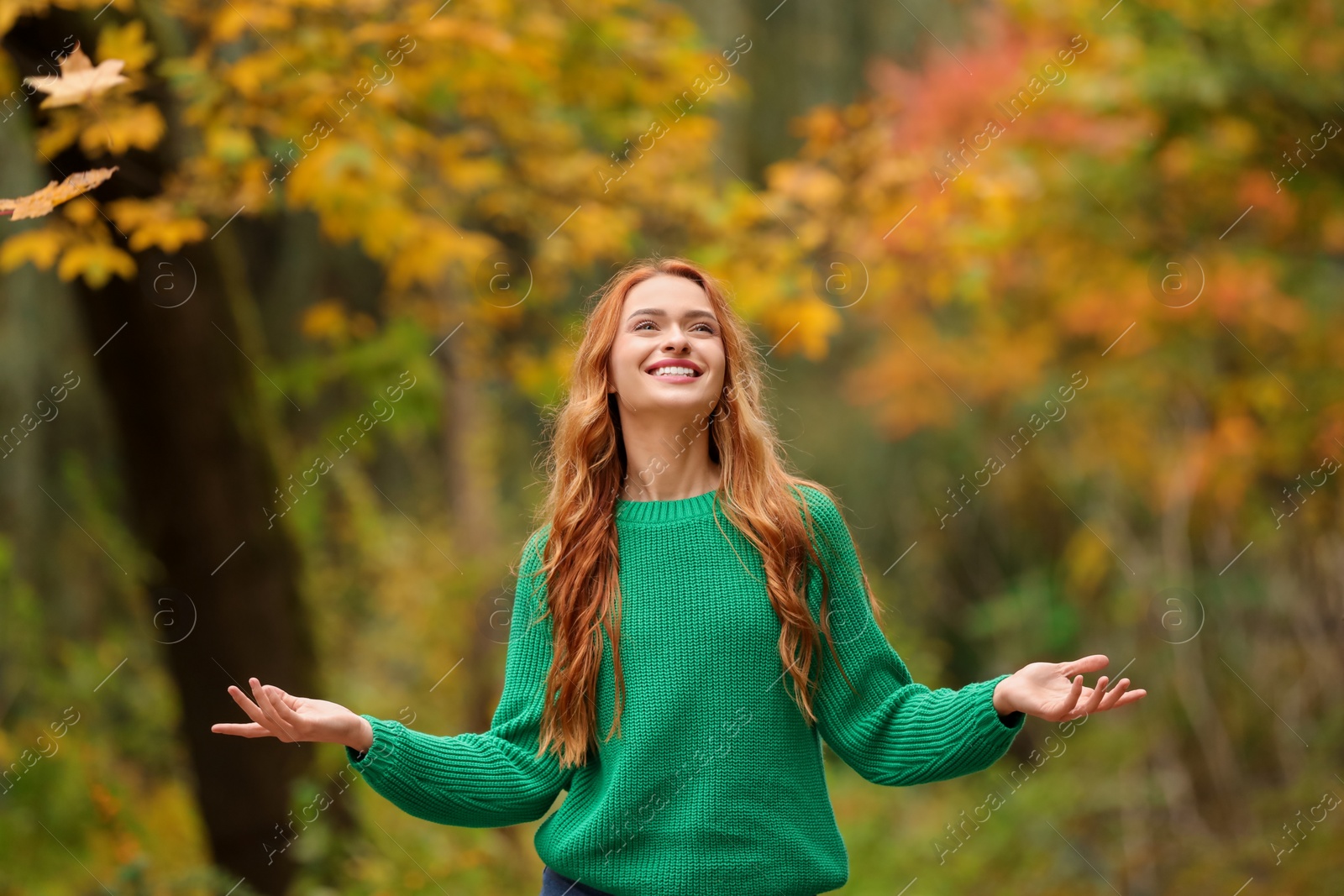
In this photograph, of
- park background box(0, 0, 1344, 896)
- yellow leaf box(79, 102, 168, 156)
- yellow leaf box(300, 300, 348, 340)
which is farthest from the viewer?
yellow leaf box(300, 300, 348, 340)

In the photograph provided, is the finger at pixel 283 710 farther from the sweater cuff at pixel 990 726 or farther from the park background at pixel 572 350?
the park background at pixel 572 350

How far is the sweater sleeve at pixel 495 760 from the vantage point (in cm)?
190

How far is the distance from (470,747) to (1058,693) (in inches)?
35.5

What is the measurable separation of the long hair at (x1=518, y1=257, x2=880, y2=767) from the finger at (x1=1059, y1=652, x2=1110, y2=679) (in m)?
0.35

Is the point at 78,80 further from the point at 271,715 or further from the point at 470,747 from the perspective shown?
the point at 470,747

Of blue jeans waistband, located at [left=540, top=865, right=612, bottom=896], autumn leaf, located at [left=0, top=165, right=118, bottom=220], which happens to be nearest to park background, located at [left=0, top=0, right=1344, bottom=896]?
autumn leaf, located at [left=0, top=165, right=118, bottom=220]

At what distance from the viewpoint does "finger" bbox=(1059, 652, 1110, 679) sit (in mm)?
1697

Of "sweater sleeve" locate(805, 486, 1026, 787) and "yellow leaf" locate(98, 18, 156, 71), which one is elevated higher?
"yellow leaf" locate(98, 18, 156, 71)

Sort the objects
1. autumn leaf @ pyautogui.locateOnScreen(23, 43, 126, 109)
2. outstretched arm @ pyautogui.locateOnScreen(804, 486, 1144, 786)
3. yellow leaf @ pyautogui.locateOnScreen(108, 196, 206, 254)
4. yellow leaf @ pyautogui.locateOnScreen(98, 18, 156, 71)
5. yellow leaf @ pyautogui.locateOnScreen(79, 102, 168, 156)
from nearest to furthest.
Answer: outstretched arm @ pyautogui.locateOnScreen(804, 486, 1144, 786) < autumn leaf @ pyautogui.locateOnScreen(23, 43, 126, 109) < yellow leaf @ pyautogui.locateOnScreen(98, 18, 156, 71) < yellow leaf @ pyautogui.locateOnScreen(79, 102, 168, 156) < yellow leaf @ pyautogui.locateOnScreen(108, 196, 206, 254)

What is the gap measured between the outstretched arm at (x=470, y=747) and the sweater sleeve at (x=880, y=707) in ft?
1.48

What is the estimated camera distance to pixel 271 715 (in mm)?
1747

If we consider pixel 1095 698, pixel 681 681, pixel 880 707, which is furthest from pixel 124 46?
pixel 1095 698

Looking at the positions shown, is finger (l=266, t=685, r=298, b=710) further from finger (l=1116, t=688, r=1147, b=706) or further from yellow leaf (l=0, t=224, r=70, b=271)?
yellow leaf (l=0, t=224, r=70, b=271)

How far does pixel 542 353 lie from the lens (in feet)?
24.8
